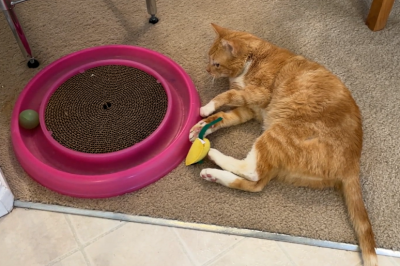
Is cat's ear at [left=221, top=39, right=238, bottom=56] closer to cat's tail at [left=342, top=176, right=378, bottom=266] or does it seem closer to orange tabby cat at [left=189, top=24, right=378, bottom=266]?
orange tabby cat at [left=189, top=24, right=378, bottom=266]

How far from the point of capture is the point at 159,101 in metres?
1.52

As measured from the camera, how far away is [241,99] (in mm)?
1455

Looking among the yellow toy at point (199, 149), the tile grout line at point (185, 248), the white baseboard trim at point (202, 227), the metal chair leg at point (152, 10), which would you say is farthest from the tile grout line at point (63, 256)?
the metal chair leg at point (152, 10)

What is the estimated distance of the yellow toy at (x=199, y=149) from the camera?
4.40 ft

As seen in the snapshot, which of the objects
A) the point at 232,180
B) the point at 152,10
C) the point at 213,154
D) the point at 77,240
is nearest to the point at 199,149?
the point at 213,154

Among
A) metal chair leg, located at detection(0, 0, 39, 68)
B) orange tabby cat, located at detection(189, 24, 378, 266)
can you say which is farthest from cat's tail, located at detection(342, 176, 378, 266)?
metal chair leg, located at detection(0, 0, 39, 68)

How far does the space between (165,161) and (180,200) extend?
0.47 ft

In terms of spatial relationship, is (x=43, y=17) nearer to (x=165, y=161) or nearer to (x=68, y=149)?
(x=68, y=149)

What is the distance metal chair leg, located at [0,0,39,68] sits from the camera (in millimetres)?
1470

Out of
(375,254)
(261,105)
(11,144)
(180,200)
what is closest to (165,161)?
(180,200)

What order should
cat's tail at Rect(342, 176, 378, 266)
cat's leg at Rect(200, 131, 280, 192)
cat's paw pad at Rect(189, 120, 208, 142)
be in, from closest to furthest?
cat's tail at Rect(342, 176, 378, 266)
cat's leg at Rect(200, 131, 280, 192)
cat's paw pad at Rect(189, 120, 208, 142)

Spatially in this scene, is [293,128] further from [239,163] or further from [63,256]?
[63,256]

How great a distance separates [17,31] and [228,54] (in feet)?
2.80

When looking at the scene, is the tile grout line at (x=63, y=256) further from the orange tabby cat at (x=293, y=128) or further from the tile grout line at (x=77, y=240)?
the orange tabby cat at (x=293, y=128)
